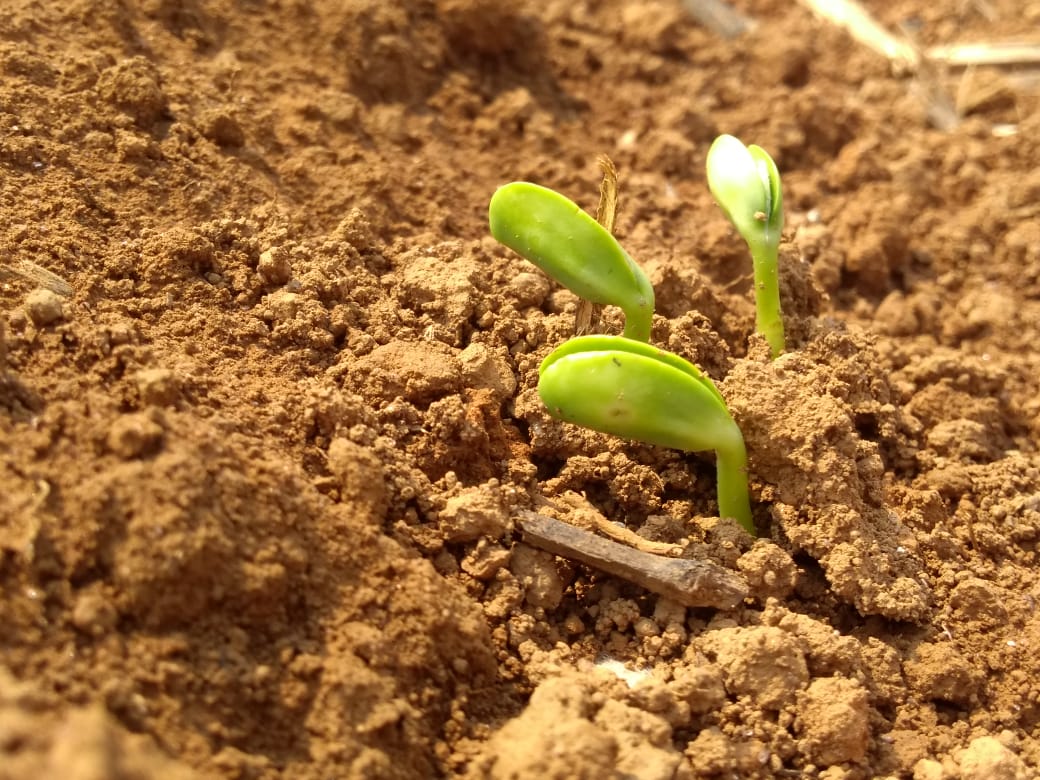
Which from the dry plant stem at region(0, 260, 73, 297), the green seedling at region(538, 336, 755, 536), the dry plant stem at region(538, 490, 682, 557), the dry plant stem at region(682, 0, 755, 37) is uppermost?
the dry plant stem at region(682, 0, 755, 37)

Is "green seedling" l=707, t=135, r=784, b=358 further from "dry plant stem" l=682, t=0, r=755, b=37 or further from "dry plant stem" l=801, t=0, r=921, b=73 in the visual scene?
"dry plant stem" l=801, t=0, r=921, b=73

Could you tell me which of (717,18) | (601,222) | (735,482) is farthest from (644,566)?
(717,18)

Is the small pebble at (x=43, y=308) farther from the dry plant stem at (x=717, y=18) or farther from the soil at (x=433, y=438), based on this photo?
the dry plant stem at (x=717, y=18)

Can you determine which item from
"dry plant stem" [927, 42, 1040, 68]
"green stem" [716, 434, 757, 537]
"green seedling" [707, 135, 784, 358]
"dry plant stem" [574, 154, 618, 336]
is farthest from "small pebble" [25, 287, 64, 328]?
"dry plant stem" [927, 42, 1040, 68]

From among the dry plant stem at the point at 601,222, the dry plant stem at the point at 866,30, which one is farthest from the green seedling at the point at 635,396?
the dry plant stem at the point at 866,30

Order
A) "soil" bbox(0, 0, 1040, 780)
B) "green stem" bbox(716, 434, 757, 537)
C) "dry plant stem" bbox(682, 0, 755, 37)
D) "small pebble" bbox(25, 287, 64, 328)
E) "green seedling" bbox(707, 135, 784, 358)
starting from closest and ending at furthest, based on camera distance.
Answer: "soil" bbox(0, 0, 1040, 780), "small pebble" bbox(25, 287, 64, 328), "green stem" bbox(716, 434, 757, 537), "green seedling" bbox(707, 135, 784, 358), "dry plant stem" bbox(682, 0, 755, 37)

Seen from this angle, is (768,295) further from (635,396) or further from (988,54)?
(988,54)
